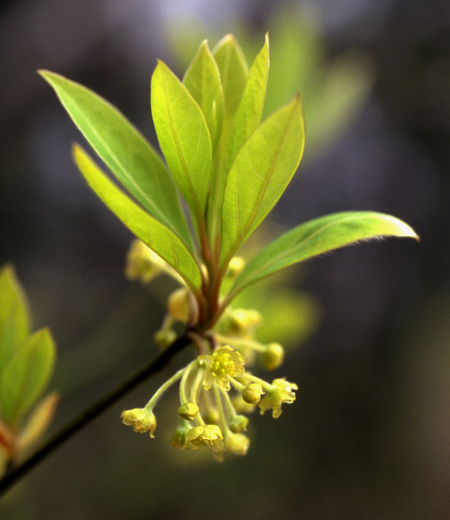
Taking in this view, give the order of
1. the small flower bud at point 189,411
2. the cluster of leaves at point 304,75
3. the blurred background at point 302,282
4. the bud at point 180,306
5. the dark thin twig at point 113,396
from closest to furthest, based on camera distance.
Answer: the small flower bud at point 189,411
the dark thin twig at point 113,396
the bud at point 180,306
the cluster of leaves at point 304,75
the blurred background at point 302,282

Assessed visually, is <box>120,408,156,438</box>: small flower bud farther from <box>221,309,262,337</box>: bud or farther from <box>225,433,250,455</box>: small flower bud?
<box>221,309,262,337</box>: bud

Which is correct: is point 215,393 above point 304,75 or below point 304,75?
below

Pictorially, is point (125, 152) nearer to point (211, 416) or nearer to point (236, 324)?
point (236, 324)

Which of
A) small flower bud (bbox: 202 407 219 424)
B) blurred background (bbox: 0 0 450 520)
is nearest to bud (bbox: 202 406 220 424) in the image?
small flower bud (bbox: 202 407 219 424)

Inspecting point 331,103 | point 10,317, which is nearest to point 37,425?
point 10,317

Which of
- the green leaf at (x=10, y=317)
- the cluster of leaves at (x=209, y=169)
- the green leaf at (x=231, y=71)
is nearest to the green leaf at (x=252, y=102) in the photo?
the cluster of leaves at (x=209, y=169)

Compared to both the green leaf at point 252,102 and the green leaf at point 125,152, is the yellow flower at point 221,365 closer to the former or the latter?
the green leaf at point 125,152
